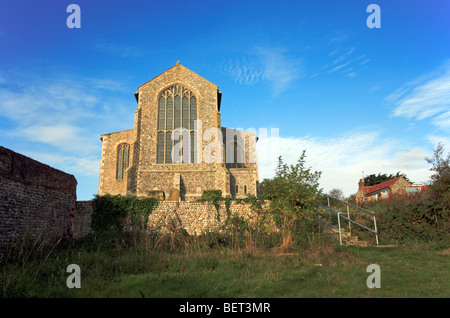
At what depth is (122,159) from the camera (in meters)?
26.1

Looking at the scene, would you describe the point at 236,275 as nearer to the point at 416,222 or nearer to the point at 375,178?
the point at 416,222

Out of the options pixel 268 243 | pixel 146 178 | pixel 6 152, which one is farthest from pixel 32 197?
pixel 146 178

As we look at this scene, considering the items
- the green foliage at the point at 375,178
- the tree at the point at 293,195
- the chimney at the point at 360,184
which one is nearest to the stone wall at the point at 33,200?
the tree at the point at 293,195

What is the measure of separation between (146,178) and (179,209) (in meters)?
9.42

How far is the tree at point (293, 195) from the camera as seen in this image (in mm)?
11483

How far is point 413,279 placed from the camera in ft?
19.7

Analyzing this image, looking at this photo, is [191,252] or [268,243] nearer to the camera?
[191,252]

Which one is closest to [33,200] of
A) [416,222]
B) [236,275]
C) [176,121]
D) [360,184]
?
[236,275]

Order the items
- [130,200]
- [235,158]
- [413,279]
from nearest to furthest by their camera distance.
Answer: [413,279]
[130,200]
[235,158]

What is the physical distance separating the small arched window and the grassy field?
56.8ft
